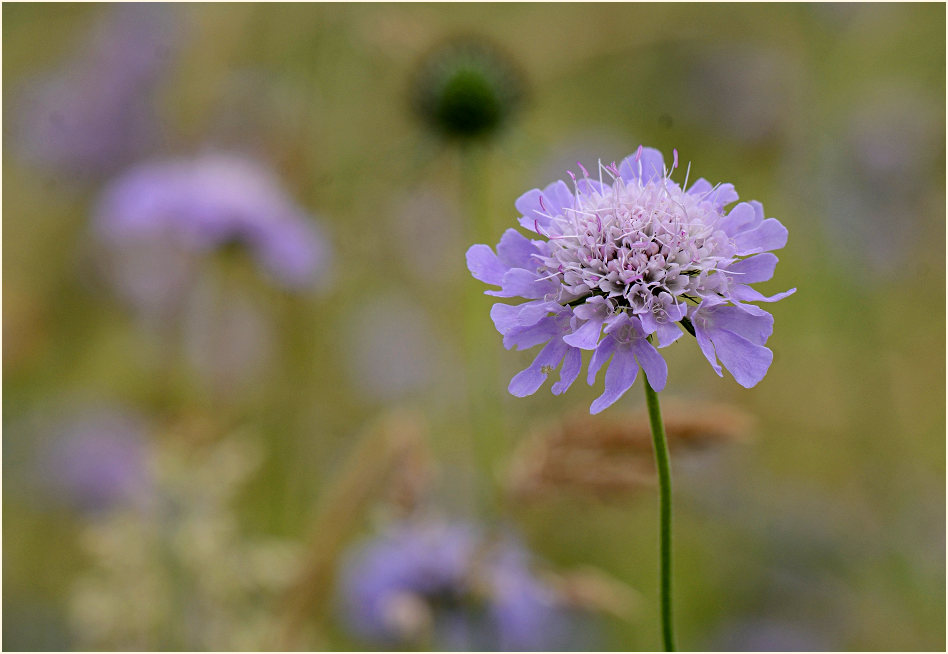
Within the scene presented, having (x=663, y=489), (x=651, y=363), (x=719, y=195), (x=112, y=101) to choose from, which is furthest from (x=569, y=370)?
(x=112, y=101)

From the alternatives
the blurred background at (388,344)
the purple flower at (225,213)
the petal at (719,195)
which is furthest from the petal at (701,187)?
the purple flower at (225,213)

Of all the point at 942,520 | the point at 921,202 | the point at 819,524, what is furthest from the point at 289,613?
the point at 921,202

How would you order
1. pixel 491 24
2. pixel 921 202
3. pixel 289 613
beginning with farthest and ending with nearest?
pixel 491 24 < pixel 921 202 < pixel 289 613

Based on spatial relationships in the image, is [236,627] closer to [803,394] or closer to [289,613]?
[289,613]

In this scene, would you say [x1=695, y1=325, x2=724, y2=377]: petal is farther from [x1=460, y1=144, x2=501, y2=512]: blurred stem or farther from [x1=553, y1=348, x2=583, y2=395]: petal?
[x1=460, y1=144, x2=501, y2=512]: blurred stem

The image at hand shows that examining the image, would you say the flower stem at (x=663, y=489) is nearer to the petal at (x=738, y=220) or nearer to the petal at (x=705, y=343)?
the petal at (x=705, y=343)

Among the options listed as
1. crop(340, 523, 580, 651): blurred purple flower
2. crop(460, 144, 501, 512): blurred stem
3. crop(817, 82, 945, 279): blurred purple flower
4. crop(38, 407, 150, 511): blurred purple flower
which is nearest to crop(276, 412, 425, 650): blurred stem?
crop(340, 523, 580, 651): blurred purple flower

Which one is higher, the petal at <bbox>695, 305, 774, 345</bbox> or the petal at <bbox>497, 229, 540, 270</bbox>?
the petal at <bbox>497, 229, 540, 270</bbox>
